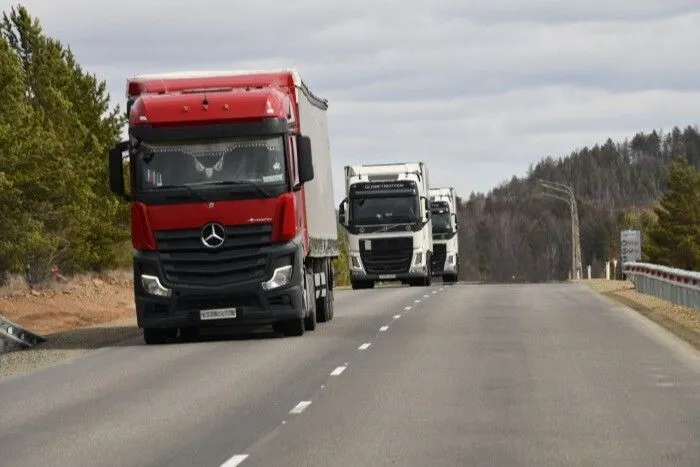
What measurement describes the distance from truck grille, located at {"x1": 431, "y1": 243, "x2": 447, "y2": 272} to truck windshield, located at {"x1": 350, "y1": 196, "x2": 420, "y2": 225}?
41.7 feet

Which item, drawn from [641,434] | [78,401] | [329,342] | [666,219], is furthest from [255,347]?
[666,219]

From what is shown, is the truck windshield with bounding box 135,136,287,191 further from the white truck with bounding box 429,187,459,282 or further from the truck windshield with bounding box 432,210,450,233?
the truck windshield with bounding box 432,210,450,233

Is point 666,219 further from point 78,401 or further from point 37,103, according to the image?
point 78,401

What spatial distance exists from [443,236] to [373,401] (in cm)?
4767

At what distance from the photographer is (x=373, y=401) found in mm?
15438

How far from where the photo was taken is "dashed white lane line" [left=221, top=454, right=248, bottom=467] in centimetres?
1106

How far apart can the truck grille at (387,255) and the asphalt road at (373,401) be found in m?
23.9

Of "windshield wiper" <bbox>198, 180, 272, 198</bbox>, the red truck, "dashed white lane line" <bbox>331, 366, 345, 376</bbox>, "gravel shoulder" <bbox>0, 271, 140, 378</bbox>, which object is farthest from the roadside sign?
"dashed white lane line" <bbox>331, 366, 345, 376</bbox>

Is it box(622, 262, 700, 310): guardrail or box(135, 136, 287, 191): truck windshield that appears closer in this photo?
box(135, 136, 287, 191): truck windshield

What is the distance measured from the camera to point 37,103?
201 ft

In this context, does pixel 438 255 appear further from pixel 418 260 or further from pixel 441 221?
pixel 418 260

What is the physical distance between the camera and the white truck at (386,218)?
1982 inches

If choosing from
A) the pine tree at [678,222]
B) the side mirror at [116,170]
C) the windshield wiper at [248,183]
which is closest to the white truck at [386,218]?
the windshield wiper at [248,183]

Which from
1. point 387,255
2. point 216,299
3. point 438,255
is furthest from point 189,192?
point 438,255
